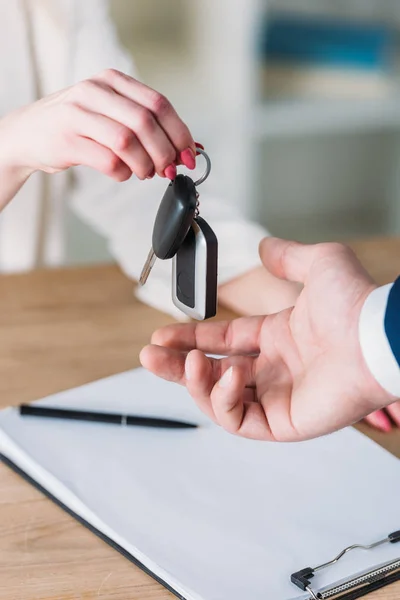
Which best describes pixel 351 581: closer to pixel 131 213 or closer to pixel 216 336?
pixel 216 336

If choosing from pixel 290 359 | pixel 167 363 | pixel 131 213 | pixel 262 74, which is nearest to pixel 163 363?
pixel 167 363

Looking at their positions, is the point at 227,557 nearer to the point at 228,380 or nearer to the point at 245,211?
the point at 228,380

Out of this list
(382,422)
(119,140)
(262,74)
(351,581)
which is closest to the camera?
(351,581)

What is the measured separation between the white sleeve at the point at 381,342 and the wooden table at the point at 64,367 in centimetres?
14

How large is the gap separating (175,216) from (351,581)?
0.30 m

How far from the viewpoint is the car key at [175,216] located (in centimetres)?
69

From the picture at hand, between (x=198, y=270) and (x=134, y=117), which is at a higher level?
(x=134, y=117)

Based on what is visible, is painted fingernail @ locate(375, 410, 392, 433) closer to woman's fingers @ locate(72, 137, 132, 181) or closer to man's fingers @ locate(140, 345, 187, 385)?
man's fingers @ locate(140, 345, 187, 385)

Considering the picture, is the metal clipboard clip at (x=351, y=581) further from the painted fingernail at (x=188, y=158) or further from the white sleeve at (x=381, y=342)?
the painted fingernail at (x=188, y=158)

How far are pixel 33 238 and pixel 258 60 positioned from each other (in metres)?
1.16

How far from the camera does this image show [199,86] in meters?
2.36

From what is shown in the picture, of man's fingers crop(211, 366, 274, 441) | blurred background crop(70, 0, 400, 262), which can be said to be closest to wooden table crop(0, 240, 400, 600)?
man's fingers crop(211, 366, 274, 441)

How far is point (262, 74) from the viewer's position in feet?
8.27

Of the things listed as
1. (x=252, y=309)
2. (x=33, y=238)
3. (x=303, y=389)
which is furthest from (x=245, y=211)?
(x=303, y=389)
